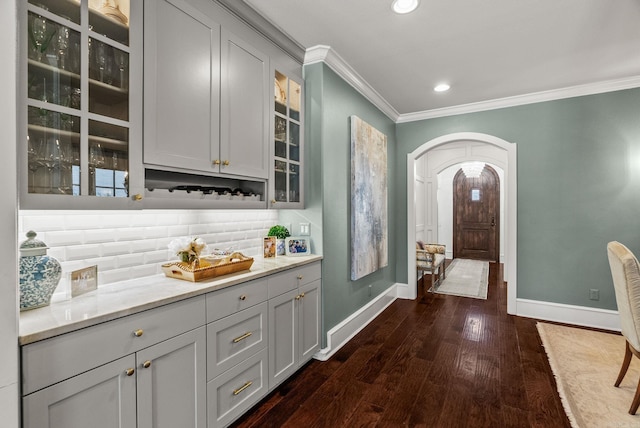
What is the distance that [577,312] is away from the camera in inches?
147

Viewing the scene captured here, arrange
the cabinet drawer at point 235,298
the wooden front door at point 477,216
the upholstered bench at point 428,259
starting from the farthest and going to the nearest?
the wooden front door at point 477,216 → the upholstered bench at point 428,259 → the cabinet drawer at point 235,298

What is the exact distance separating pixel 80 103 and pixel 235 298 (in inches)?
48.9

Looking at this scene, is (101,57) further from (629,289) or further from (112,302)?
(629,289)

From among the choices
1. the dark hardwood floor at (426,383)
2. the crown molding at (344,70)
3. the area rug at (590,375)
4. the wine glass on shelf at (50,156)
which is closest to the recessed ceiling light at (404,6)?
the crown molding at (344,70)

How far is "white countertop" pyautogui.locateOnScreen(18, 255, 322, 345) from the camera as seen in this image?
1.16 meters

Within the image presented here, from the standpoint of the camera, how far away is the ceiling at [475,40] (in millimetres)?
2201

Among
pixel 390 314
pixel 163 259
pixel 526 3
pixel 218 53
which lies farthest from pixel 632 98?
pixel 163 259

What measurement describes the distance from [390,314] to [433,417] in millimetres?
1984

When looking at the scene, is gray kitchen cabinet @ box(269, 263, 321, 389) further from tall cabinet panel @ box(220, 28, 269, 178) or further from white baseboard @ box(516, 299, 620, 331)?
white baseboard @ box(516, 299, 620, 331)

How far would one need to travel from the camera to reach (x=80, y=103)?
Result: 4.37ft

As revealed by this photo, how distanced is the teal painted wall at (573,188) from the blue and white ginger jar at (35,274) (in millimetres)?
4611

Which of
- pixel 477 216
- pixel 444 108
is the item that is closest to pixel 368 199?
pixel 444 108

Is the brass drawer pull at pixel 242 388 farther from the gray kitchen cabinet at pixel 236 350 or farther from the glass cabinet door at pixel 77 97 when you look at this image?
the glass cabinet door at pixel 77 97

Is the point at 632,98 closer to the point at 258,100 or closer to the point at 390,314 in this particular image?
the point at 390,314
